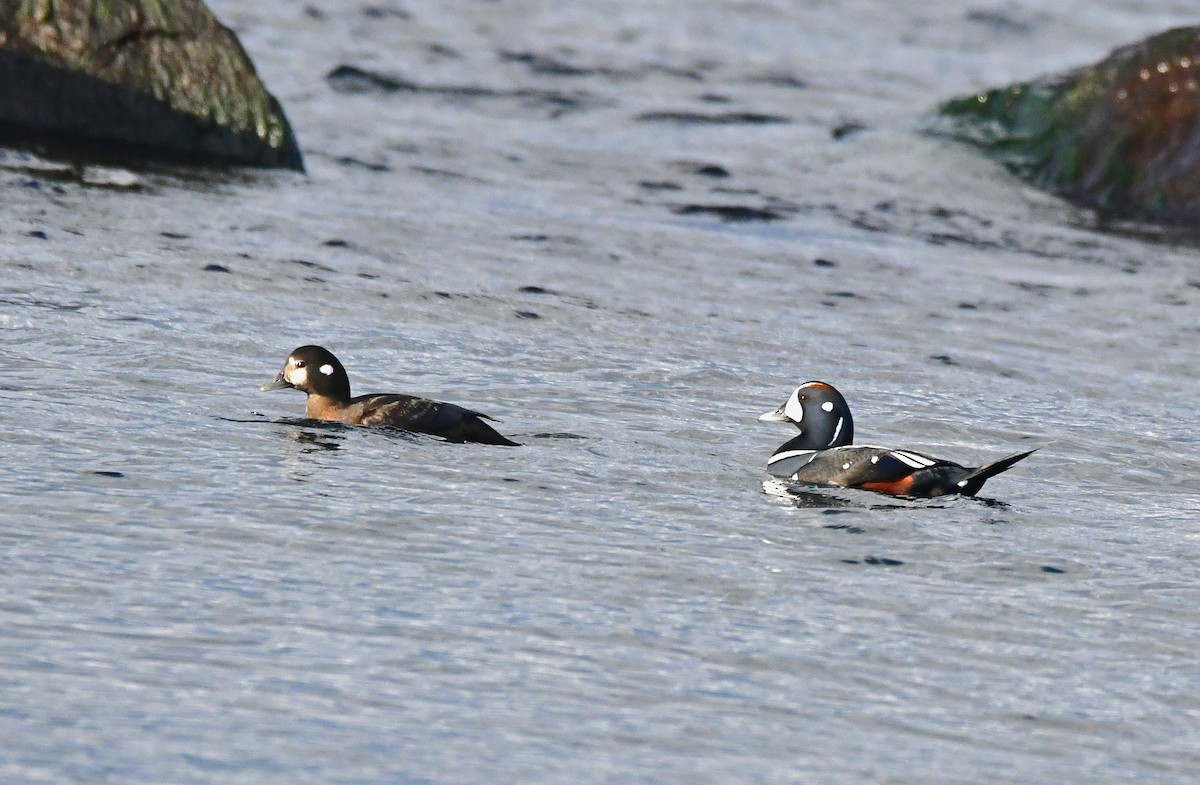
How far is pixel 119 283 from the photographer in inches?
518

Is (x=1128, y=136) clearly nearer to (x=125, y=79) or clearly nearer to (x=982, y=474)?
(x=125, y=79)

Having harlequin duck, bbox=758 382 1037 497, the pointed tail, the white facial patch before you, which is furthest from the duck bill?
the pointed tail

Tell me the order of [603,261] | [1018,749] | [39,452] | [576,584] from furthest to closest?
1. [603,261]
2. [39,452]
3. [576,584]
4. [1018,749]

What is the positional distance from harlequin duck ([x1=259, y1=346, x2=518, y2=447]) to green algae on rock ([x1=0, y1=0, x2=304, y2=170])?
7309 mm

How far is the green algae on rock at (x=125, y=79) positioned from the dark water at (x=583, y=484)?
0.86 m

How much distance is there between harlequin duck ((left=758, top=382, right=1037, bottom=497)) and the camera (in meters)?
9.73

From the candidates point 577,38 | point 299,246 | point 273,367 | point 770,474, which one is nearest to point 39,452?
point 273,367

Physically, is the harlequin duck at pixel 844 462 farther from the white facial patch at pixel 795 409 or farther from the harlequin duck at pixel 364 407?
the harlequin duck at pixel 364 407

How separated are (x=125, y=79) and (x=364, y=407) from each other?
8.12 m

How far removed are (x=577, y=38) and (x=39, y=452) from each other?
824 inches

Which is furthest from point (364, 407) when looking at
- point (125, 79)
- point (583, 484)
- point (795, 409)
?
point (125, 79)

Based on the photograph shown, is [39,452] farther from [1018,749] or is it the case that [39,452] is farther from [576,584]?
[1018,749]

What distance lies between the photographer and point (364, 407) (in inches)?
416

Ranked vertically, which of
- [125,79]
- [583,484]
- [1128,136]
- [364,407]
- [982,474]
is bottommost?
[583,484]
